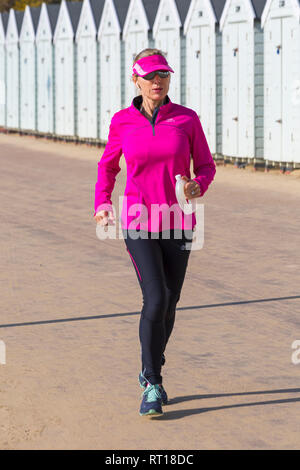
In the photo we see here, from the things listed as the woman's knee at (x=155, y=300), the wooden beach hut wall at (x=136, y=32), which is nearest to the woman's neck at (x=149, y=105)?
the woman's knee at (x=155, y=300)

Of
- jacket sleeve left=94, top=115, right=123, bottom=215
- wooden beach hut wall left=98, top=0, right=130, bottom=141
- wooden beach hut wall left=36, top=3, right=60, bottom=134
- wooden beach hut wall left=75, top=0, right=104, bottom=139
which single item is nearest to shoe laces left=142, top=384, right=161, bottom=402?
jacket sleeve left=94, top=115, right=123, bottom=215

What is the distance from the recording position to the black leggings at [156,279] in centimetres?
535

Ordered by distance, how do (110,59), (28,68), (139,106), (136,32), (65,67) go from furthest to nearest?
(28,68) < (65,67) < (110,59) < (136,32) < (139,106)

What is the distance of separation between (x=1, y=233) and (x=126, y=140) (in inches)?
280

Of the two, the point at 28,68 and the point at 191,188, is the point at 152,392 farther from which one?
the point at 28,68

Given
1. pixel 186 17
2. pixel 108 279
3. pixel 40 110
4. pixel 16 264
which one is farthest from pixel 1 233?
pixel 40 110

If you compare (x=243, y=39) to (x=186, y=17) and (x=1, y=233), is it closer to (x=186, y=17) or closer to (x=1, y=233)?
(x=186, y=17)

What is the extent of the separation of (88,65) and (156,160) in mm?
23698

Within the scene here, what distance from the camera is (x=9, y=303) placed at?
8148 mm

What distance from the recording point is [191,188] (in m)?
5.21

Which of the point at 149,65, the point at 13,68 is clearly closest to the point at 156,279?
the point at 149,65

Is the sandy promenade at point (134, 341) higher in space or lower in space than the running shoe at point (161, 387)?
lower

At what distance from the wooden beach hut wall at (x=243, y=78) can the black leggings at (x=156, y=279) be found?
15001mm

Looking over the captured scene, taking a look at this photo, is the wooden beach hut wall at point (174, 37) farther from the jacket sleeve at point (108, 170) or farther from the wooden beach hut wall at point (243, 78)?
the jacket sleeve at point (108, 170)
